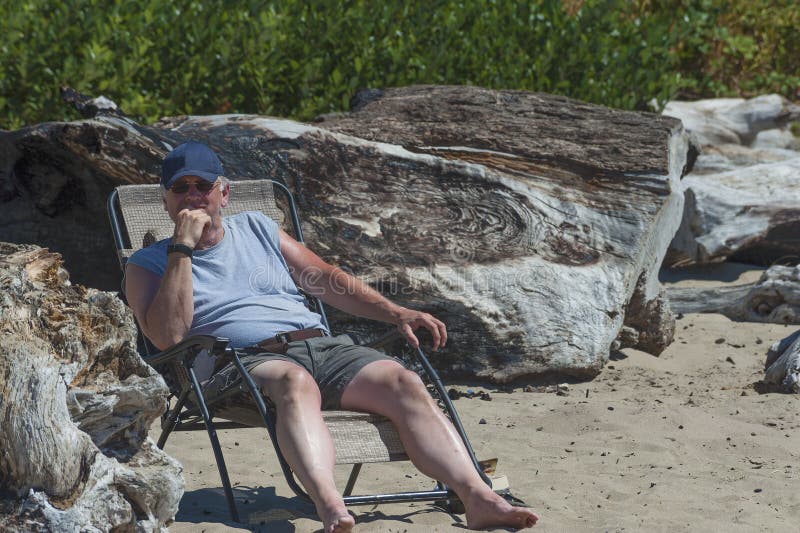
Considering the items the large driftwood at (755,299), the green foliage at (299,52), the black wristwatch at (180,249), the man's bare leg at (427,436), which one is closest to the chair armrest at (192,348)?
the black wristwatch at (180,249)

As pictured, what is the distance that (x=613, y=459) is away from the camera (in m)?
4.28

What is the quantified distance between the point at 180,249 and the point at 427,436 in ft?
3.51

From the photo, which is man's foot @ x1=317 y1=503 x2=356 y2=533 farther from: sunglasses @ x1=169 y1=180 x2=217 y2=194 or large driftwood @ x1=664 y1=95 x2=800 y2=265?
large driftwood @ x1=664 y1=95 x2=800 y2=265

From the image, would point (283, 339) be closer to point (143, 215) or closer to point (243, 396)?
point (243, 396)

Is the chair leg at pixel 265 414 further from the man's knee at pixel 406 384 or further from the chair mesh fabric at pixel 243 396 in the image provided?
the man's knee at pixel 406 384

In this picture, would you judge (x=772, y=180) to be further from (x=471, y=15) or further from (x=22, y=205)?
(x=22, y=205)

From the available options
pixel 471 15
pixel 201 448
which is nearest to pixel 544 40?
pixel 471 15

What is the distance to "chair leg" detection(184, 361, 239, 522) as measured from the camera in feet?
11.0

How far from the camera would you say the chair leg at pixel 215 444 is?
11.0ft

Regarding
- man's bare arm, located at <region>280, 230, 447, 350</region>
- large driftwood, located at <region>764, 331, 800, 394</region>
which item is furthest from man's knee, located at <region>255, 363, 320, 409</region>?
large driftwood, located at <region>764, 331, 800, 394</region>

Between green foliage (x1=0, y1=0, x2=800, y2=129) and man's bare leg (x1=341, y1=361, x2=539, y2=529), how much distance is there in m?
3.66

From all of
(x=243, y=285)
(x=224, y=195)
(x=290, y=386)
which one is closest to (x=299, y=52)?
(x=224, y=195)

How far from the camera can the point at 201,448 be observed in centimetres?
446

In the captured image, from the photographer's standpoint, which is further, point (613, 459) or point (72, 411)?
point (613, 459)
